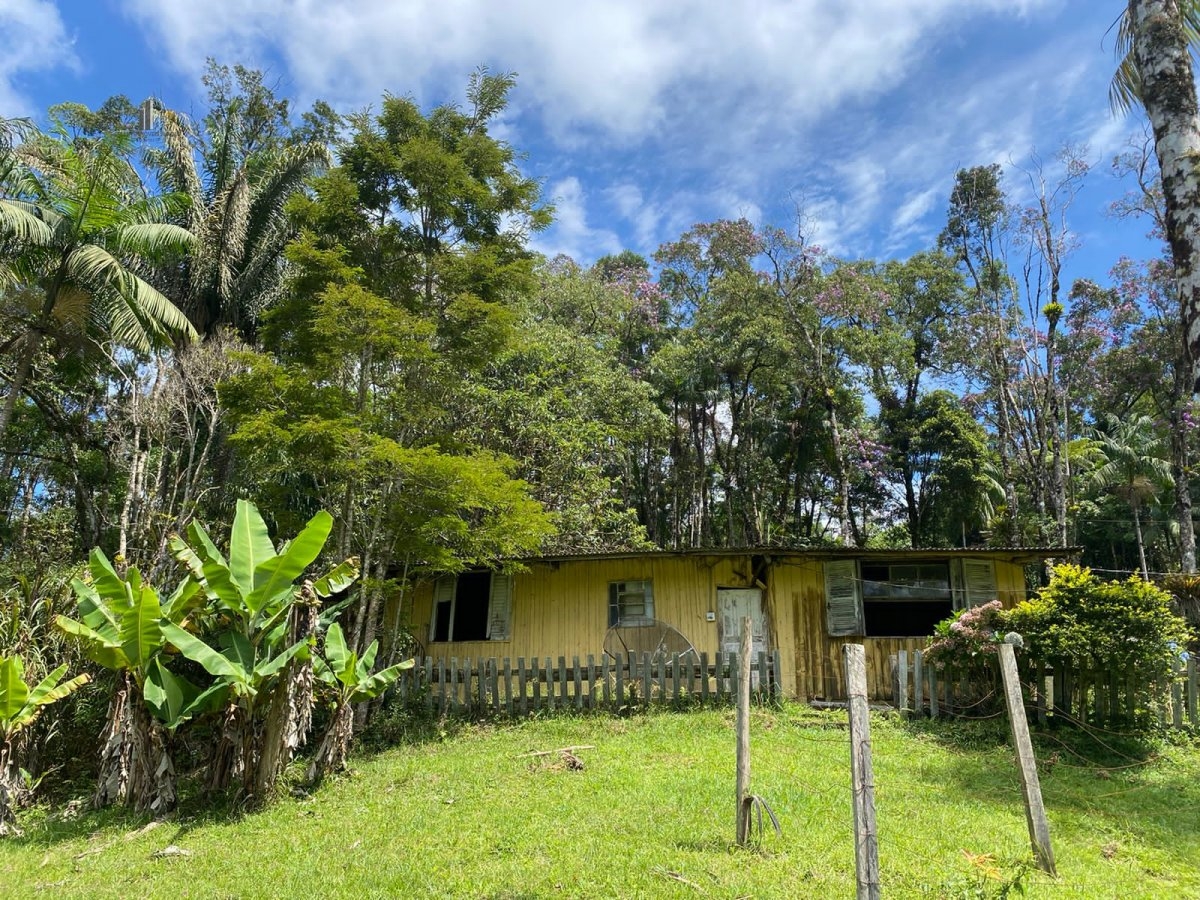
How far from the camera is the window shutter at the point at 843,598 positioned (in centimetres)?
1302

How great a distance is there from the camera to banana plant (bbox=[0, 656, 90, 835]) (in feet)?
23.5

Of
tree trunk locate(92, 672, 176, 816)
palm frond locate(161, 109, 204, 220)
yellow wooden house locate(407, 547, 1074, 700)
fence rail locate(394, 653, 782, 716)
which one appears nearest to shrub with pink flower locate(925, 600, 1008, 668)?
yellow wooden house locate(407, 547, 1074, 700)

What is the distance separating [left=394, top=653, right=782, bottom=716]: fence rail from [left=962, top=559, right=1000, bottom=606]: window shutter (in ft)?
14.8

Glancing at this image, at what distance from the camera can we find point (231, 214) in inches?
657

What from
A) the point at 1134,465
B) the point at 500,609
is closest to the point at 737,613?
the point at 500,609

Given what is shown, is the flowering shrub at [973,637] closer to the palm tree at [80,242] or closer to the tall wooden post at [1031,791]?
the tall wooden post at [1031,791]

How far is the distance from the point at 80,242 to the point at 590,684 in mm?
11593

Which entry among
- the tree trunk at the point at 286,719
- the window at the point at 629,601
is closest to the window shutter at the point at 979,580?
the window at the point at 629,601

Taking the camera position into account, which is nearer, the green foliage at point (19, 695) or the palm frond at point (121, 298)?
the green foliage at point (19, 695)

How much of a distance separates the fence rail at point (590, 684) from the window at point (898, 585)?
2352mm

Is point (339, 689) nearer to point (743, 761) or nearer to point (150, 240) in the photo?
point (743, 761)

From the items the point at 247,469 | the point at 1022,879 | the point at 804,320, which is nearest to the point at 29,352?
the point at 247,469

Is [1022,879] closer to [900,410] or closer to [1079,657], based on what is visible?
[1079,657]

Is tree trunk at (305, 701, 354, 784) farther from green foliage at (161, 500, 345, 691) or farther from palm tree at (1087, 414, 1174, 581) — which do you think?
palm tree at (1087, 414, 1174, 581)
